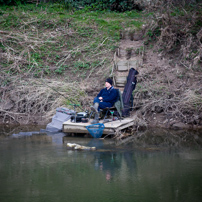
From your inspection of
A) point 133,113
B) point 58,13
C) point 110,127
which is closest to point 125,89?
point 133,113

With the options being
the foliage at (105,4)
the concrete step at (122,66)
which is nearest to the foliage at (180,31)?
the concrete step at (122,66)

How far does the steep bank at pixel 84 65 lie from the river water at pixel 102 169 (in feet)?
6.09

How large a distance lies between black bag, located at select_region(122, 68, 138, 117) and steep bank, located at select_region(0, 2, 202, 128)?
30 cm

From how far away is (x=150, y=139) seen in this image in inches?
394

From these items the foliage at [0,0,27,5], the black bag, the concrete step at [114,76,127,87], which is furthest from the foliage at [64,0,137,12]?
the black bag

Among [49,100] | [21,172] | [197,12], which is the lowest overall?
[21,172]

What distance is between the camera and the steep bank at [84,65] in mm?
12125

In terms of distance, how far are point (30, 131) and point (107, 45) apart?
20.2 feet

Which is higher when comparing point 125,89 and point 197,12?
point 197,12

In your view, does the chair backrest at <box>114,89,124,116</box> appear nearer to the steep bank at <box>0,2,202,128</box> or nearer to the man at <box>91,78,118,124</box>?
the man at <box>91,78,118,124</box>

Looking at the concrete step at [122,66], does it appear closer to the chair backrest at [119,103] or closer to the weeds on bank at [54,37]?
the weeds on bank at [54,37]

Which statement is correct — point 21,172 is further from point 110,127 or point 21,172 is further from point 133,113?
point 133,113

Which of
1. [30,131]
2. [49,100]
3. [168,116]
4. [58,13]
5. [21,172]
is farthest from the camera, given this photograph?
[58,13]

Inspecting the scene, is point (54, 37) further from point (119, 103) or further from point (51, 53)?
point (119, 103)
